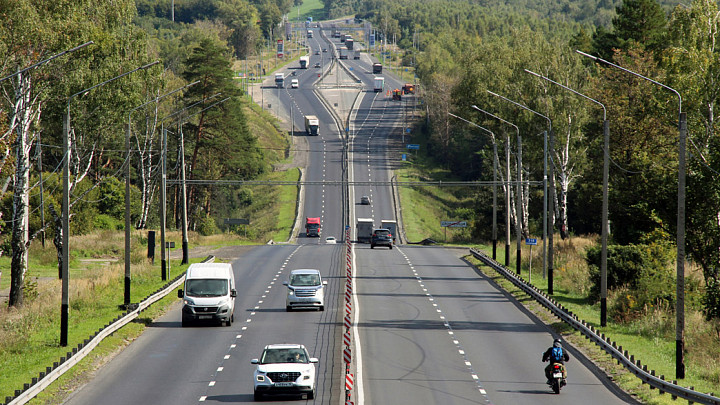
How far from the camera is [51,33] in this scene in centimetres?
4450

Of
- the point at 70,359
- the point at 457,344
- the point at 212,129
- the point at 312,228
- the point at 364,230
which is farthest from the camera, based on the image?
the point at 312,228

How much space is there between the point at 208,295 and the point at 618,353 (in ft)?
57.4

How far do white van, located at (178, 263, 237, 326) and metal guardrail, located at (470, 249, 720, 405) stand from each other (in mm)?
14562

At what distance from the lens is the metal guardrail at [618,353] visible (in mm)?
23066

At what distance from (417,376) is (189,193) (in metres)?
79.6

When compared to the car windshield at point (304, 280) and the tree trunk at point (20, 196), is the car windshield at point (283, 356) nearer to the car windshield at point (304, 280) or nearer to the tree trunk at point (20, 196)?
the car windshield at point (304, 280)

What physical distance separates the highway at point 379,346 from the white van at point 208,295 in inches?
26.4

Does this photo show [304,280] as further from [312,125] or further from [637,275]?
[312,125]

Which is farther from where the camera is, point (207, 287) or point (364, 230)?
point (364, 230)

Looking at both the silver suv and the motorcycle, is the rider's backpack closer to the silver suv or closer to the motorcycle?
the motorcycle

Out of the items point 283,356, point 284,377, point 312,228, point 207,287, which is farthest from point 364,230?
point 284,377

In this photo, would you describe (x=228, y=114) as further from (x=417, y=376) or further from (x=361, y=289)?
(x=417, y=376)

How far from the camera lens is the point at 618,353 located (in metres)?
30.2

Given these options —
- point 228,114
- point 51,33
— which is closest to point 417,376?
point 51,33
